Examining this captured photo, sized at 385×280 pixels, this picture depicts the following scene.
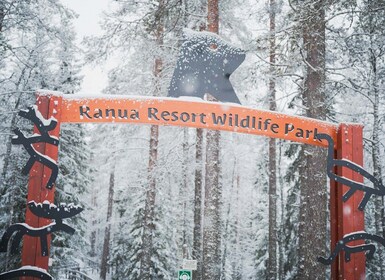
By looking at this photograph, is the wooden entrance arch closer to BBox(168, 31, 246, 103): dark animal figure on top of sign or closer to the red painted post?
the red painted post

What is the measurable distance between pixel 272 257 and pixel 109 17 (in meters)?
9.98

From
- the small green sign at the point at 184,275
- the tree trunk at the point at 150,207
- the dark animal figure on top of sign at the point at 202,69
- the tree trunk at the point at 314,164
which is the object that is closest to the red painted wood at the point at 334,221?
the tree trunk at the point at 314,164

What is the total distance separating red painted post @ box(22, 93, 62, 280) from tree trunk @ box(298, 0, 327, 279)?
4.67 meters

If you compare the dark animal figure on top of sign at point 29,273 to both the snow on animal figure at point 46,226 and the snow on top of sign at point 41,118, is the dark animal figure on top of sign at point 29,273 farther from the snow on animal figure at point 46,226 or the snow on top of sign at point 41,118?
the snow on top of sign at point 41,118

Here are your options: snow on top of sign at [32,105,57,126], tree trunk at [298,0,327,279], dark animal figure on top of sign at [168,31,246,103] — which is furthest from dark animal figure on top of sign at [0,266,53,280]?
tree trunk at [298,0,327,279]

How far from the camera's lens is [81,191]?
17.6 metres

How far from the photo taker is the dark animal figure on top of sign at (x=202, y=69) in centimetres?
553

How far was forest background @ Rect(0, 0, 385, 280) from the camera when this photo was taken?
7.75 m

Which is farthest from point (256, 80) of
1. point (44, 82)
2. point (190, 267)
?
point (44, 82)

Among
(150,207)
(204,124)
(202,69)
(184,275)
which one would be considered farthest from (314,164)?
(150,207)

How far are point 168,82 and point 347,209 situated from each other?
7.46m

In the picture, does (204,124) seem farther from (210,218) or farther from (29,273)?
(210,218)

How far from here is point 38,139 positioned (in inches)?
188

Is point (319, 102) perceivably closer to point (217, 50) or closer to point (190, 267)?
point (217, 50)
